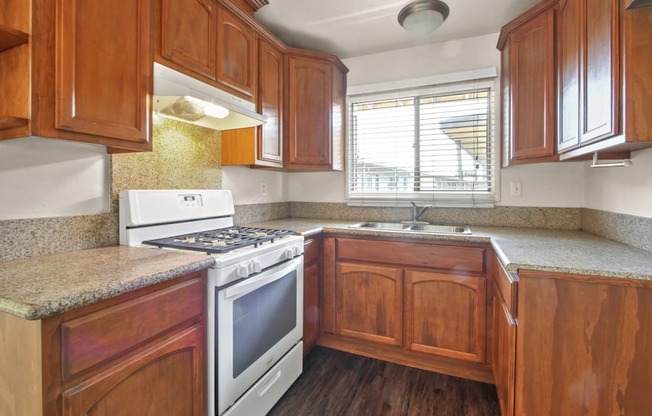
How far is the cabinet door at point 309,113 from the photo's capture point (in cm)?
241

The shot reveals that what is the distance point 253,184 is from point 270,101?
0.68 metres

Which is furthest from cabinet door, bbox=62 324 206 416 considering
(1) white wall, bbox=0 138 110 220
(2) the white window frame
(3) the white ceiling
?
(3) the white ceiling

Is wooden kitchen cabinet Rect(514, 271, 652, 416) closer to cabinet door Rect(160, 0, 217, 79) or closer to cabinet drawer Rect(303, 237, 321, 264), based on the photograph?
cabinet drawer Rect(303, 237, 321, 264)

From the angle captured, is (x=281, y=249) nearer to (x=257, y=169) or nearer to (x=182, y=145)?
(x=182, y=145)

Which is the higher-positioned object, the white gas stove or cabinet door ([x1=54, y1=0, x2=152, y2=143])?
cabinet door ([x1=54, y1=0, x2=152, y2=143])

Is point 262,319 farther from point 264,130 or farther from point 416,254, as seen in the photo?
point 264,130

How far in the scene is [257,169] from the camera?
2574 mm

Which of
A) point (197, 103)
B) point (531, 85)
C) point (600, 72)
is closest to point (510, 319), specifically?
point (600, 72)

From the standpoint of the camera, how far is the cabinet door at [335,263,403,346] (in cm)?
208

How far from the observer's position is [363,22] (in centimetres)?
224

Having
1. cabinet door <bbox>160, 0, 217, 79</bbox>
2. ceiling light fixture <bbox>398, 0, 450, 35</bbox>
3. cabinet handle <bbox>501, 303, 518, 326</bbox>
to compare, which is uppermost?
ceiling light fixture <bbox>398, 0, 450, 35</bbox>

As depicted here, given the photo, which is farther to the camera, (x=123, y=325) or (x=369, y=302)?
(x=369, y=302)

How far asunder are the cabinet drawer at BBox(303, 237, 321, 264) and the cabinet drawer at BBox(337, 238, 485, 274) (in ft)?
0.50

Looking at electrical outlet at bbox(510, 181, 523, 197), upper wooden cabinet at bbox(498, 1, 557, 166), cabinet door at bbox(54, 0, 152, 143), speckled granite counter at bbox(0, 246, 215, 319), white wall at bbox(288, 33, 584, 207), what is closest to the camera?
speckled granite counter at bbox(0, 246, 215, 319)
